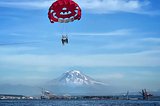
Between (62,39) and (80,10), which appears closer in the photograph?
(62,39)

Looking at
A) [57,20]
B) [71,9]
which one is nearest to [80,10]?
[71,9]

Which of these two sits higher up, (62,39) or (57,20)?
(57,20)

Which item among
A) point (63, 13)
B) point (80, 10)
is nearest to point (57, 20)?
point (63, 13)

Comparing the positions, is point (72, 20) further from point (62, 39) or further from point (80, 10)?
point (62, 39)

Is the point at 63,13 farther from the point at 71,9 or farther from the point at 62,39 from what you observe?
the point at 62,39

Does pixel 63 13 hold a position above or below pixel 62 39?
above

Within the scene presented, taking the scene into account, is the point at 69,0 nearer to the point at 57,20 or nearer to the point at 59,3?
the point at 59,3

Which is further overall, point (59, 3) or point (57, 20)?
point (57, 20)

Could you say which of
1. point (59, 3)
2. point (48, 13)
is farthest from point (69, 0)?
point (48, 13)
